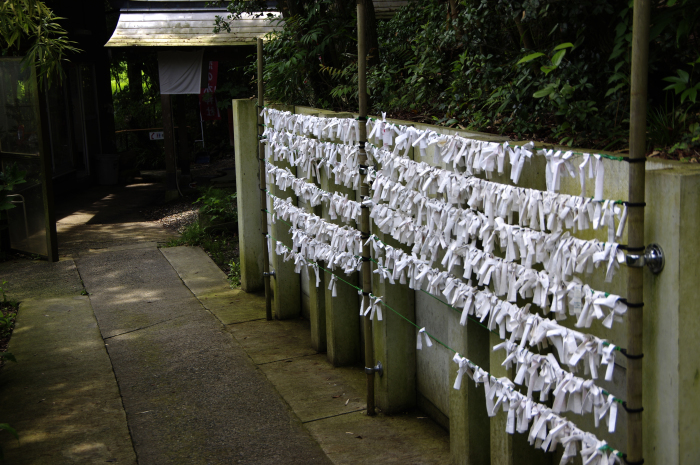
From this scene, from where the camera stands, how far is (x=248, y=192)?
6988 mm

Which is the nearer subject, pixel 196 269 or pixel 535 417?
pixel 535 417

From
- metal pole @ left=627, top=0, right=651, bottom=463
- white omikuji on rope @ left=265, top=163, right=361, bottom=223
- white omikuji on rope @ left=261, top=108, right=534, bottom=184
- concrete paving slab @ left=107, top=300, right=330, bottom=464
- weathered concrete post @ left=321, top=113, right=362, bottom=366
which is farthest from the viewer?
weathered concrete post @ left=321, top=113, right=362, bottom=366

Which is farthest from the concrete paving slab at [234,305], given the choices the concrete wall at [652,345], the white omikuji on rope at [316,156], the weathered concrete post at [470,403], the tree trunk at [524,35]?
the tree trunk at [524,35]

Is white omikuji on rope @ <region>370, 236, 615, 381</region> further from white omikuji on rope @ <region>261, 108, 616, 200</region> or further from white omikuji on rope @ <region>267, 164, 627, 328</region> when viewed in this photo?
white omikuji on rope @ <region>261, 108, 616, 200</region>

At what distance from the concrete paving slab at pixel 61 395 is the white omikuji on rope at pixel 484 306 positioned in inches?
69.9

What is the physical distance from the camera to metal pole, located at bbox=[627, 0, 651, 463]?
220cm

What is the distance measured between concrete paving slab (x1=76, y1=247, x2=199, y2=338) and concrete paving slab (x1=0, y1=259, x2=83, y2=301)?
0.48 ft

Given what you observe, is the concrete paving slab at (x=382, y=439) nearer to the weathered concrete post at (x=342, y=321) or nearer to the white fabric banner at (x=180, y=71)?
the weathered concrete post at (x=342, y=321)

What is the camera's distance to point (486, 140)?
3.19m

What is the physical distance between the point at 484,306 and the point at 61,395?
3255 mm

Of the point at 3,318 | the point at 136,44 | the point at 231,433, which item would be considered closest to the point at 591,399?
the point at 231,433

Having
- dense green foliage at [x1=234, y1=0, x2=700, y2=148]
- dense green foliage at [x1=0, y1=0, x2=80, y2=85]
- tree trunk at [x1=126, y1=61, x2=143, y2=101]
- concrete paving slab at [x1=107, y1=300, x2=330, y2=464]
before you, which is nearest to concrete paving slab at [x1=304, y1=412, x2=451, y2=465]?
concrete paving slab at [x1=107, y1=300, x2=330, y2=464]

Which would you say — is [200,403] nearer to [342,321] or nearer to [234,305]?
[342,321]

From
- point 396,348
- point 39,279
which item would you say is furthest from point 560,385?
point 39,279
